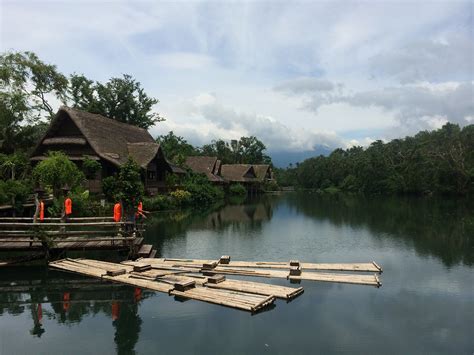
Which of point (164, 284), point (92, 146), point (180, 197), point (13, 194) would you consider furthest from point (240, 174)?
point (164, 284)

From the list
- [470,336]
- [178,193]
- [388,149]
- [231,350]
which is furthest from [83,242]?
[388,149]

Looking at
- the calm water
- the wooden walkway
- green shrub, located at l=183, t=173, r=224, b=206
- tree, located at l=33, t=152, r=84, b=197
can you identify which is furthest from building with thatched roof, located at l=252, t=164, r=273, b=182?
the wooden walkway

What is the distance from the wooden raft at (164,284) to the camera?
10258mm

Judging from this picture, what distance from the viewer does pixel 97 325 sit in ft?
32.0

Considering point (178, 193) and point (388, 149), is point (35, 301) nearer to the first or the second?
point (178, 193)

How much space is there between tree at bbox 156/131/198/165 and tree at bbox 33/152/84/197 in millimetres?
21043

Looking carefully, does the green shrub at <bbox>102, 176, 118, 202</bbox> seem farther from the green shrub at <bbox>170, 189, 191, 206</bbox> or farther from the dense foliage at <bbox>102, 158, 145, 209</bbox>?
the green shrub at <bbox>170, 189, 191, 206</bbox>

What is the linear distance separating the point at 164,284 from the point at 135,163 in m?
12.4

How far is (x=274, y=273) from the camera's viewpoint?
1301 centimetres

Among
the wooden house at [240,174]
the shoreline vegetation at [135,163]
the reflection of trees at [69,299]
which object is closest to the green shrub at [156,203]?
the shoreline vegetation at [135,163]

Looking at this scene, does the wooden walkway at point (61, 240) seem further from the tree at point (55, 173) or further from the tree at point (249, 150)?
the tree at point (249, 150)

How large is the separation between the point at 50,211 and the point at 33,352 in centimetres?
1555

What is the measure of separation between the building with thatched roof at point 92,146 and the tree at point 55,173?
3928 millimetres

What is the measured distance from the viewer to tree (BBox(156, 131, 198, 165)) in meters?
47.6
